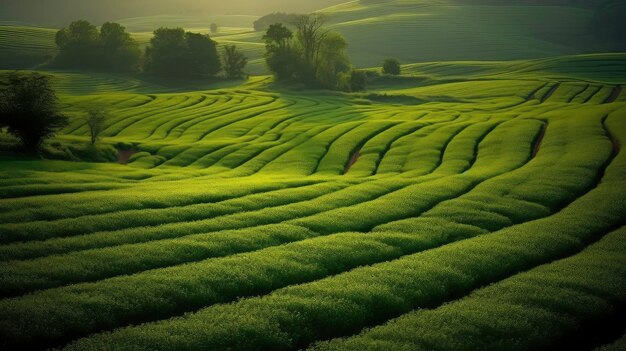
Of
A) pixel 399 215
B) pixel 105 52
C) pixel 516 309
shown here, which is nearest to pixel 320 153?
pixel 399 215

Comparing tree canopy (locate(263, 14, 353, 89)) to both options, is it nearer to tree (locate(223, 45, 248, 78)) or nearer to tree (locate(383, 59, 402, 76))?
tree (locate(383, 59, 402, 76))

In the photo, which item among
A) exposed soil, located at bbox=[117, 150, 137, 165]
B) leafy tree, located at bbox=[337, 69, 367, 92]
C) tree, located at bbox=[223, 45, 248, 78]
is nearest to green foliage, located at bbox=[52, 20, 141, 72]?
tree, located at bbox=[223, 45, 248, 78]

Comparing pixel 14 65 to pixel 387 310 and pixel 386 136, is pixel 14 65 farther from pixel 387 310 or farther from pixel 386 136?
pixel 387 310

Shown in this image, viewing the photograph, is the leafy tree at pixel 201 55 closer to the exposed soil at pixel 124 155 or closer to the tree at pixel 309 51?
the tree at pixel 309 51

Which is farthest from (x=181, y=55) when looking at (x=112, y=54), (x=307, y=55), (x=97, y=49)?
(x=307, y=55)

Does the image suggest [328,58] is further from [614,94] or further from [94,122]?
[94,122]
